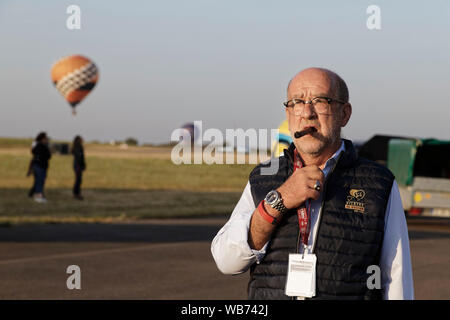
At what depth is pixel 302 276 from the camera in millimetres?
2744

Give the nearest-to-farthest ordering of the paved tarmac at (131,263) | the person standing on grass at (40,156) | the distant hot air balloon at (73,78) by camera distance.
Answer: the paved tarmac at (131,263) → the person standing on grass at (40,156) → the distant hot air balloon at (73,78)

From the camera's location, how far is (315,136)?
9.27ft

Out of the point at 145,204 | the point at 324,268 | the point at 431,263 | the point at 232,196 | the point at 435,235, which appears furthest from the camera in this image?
the point at 232,196

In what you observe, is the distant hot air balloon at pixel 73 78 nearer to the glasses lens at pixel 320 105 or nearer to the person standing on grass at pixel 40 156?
the person standing on grass at pixel 40 156

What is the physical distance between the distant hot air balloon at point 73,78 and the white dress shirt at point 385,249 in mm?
51368

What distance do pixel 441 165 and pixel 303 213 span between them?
58.4 ft

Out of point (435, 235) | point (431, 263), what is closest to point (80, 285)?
point (431, 263)

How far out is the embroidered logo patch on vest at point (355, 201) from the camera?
280 centimetres

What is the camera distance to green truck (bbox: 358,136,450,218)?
17.1 metres

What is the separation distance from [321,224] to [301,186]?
22 centimetres
